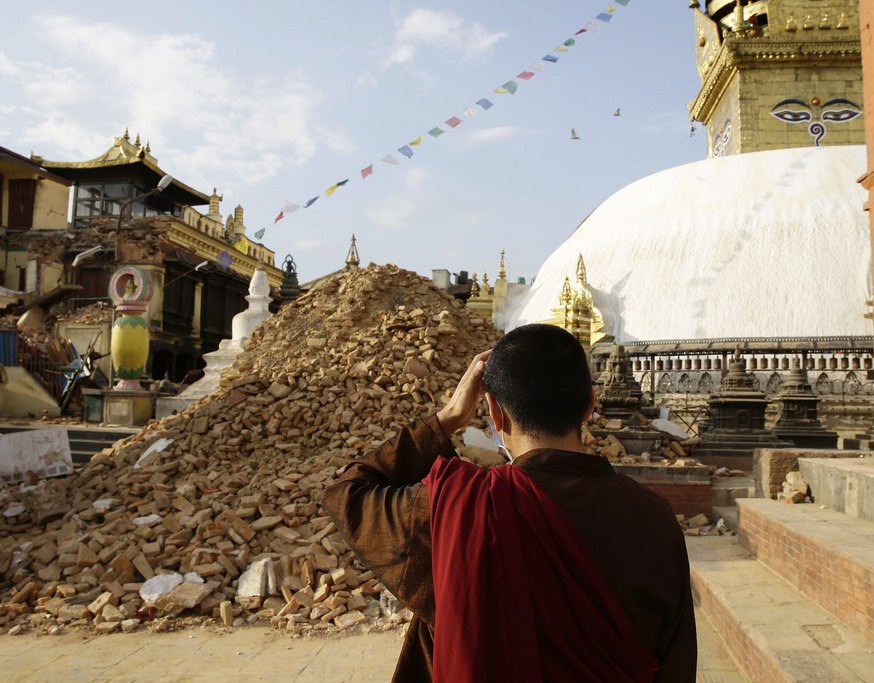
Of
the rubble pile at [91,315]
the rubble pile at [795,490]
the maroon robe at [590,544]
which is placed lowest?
the rubble pile at [795,490]

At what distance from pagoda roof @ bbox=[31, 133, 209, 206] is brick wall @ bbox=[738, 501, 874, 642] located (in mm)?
21771

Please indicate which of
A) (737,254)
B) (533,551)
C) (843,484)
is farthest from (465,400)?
(737,254)

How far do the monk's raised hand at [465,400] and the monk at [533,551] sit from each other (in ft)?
0.15

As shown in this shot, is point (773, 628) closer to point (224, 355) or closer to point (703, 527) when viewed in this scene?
point (703, 527)

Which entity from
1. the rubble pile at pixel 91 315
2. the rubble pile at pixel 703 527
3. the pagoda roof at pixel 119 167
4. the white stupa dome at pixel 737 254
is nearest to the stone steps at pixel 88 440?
the rubble pile at pixel 703 527

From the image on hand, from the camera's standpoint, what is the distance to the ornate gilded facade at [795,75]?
64.7 ft

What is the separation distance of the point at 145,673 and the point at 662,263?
45.9 feet

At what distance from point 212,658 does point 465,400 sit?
3242mm

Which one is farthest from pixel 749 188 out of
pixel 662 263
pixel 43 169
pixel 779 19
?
pixel 43 169

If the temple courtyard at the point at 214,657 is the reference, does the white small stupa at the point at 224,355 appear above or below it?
above

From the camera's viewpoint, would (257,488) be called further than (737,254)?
No

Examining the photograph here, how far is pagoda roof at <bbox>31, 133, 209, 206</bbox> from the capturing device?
72.5 feet

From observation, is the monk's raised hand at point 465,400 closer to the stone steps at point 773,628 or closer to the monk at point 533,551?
the monk at point 533,551

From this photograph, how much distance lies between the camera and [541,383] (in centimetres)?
143
